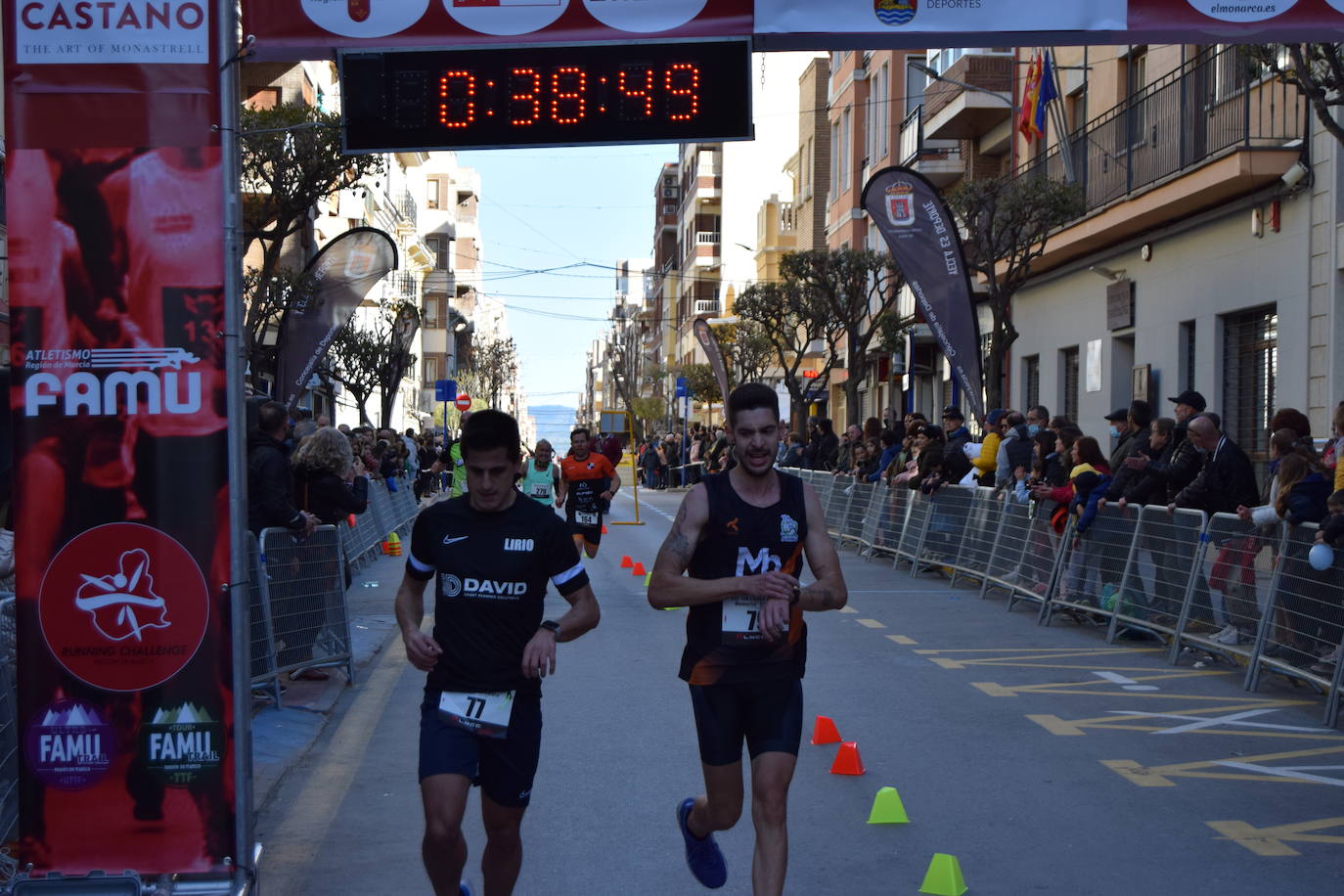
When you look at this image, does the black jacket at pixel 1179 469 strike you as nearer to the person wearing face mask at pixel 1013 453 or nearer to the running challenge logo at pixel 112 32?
the person wearing face mask at pixel 1013 453

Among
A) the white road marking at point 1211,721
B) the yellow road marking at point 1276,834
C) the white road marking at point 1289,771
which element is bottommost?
the white road marking at point 1211,721

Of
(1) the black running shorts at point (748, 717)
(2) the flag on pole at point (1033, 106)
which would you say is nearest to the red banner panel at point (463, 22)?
(1) the black running shorts at point (748, 717)

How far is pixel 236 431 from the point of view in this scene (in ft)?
16.3

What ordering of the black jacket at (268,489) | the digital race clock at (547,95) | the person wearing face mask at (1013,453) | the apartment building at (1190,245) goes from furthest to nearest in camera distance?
the apartment building at (1190,245), the person wearing face mask at (1013,453), the black jacket at (268,489), the digital race clock at (547,95)

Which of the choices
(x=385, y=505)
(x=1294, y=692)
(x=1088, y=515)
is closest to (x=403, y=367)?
(x=385, y=505)

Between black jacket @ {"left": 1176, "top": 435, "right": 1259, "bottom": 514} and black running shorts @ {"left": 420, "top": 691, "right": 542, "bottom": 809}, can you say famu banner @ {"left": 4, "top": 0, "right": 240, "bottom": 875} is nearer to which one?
black running shorts @ {"left": 420, "top": 691, "right": 542, "bottom": 809}

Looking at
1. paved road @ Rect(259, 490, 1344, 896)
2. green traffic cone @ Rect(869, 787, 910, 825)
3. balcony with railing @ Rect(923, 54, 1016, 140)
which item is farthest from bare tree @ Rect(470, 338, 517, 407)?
green traffic cone @ Rect(869, 787, 910, 825)

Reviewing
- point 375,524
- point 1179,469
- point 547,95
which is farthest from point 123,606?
point 375,524

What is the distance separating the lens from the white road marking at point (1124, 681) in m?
10.3

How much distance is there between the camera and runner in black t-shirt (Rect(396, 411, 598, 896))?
187 inches

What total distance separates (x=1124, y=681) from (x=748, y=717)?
238 inches

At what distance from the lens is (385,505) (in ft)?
75.7

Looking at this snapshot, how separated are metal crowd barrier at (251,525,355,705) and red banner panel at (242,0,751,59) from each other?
3.35m

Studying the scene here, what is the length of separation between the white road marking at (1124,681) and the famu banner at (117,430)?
22.6ft
